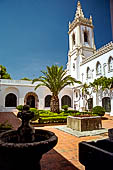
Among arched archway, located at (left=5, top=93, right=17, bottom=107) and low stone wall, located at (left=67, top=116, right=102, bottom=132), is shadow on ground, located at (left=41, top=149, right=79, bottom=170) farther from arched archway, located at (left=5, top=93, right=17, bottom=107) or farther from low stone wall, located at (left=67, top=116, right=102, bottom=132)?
arched archway, located at (left=5, top=93, right=17, bottom=107)

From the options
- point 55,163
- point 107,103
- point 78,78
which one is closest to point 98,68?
point 78,78

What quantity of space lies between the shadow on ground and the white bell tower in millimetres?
22978

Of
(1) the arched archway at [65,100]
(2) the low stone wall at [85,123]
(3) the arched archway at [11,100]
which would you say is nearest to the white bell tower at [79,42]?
(1) the arched archway at [65,100]

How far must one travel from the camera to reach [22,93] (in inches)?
914

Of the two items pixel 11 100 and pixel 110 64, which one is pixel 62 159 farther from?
pixel 11 100

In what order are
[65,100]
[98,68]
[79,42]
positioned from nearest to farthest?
1. [98,68]
2. [65,100]
3. [79,42]

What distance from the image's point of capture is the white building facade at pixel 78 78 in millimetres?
19719

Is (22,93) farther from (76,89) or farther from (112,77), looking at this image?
(112,77)

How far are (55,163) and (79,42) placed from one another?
27.5 metres

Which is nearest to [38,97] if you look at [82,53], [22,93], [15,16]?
[22,93]

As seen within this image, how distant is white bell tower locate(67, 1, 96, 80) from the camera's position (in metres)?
27.3

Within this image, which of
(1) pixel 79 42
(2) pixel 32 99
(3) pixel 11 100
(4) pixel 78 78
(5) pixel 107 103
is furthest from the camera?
(1) pixel 79 42

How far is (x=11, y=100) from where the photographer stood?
22.7m

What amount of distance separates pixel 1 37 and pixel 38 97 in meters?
15.1
